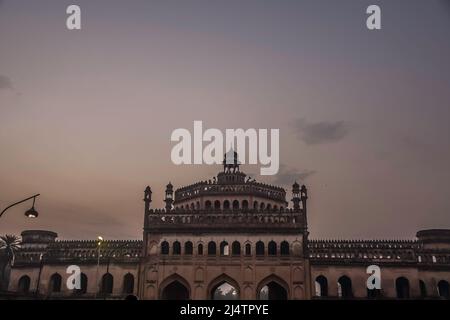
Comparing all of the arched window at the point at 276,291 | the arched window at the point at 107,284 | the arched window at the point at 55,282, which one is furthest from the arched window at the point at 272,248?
the arched window at the point at 55,282

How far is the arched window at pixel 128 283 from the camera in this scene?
38.2m

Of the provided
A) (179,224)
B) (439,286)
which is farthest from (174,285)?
(439,286)

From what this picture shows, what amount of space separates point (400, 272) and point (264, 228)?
11.9m

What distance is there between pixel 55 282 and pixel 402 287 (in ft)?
102

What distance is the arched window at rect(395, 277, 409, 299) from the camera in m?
36.5

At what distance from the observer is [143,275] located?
3656 centimetres

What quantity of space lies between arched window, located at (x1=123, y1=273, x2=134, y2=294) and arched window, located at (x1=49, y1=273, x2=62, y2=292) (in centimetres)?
636

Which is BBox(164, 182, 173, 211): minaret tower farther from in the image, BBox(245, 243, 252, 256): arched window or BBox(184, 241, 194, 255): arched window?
BBox(245, 243, 252, 256): arched window

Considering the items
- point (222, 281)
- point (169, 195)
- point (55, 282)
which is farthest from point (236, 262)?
point (55, 282)

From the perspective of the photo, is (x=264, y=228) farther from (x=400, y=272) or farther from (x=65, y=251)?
(x=65, y=251)

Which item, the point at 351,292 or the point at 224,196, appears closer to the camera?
the point at 351,292

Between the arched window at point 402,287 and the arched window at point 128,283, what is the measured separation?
75.3 feet

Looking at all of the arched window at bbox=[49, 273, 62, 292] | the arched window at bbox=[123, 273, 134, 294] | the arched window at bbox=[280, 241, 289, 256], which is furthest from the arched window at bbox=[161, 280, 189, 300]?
the arched window at bbox=[49, 273, 62, 292]
